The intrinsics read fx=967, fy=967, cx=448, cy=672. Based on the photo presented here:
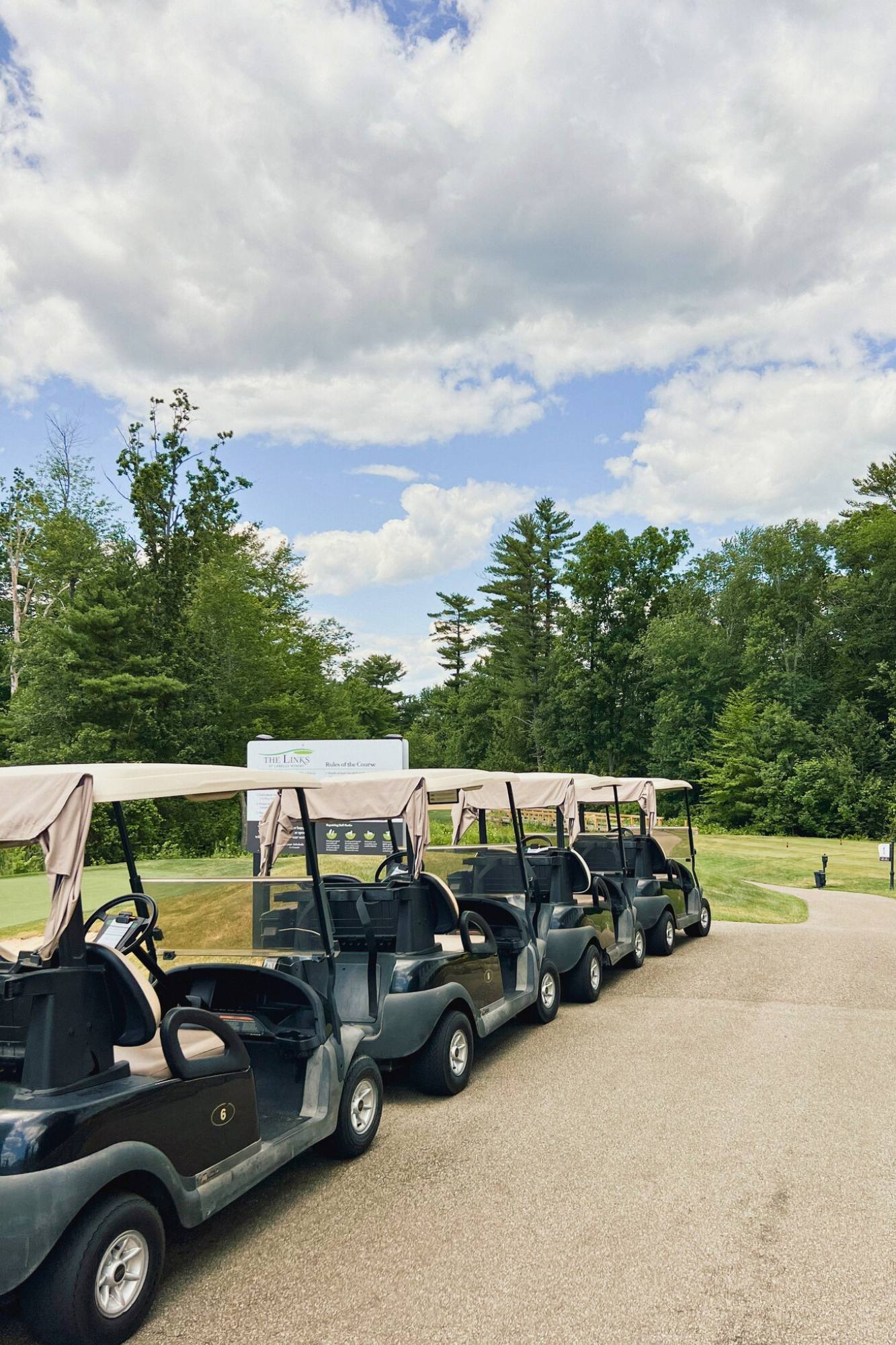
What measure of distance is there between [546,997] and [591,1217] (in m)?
3.90

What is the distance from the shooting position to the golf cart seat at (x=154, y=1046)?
3666 mm

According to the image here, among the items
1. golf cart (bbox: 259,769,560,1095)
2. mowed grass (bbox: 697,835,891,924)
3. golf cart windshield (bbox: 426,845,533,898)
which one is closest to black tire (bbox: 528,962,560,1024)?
golf cart (bbox: 259,769,560,1095)

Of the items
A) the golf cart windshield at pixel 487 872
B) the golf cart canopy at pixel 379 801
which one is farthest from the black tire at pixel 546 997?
the golf cart canopy at pixel 379 801

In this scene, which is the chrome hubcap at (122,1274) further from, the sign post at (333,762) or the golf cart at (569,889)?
the sign post at (333,762)

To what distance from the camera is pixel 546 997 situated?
27.4 ft

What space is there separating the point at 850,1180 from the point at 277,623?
120 ft

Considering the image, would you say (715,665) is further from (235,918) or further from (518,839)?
(235,918)

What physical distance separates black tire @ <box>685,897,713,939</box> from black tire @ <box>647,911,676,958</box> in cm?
181

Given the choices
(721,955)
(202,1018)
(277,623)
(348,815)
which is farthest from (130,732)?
(202,1018)

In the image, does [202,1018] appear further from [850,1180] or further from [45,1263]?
[850,1180]

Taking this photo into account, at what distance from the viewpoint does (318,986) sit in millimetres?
5387

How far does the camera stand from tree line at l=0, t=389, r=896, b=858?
101ft

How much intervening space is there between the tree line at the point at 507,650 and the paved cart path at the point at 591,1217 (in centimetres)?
738

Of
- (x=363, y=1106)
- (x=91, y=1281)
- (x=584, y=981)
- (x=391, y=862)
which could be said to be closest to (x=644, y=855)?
(x=584, y=981)
